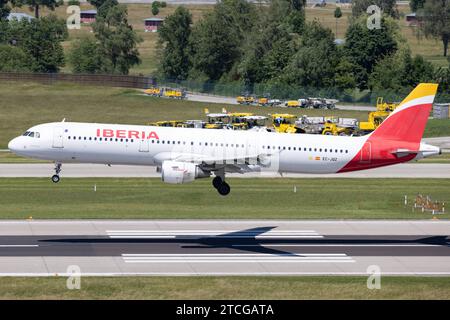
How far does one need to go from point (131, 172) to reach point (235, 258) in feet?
129

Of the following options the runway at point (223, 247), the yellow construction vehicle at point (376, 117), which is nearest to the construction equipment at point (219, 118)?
the yellow construction vehicle at point (376, 117)

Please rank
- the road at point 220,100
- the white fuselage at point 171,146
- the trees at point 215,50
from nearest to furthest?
the white fuselage at point 171,146, the road at point 220,100, the trees at point 215,50

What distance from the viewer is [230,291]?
168 feet

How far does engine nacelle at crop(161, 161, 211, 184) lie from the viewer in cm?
6694

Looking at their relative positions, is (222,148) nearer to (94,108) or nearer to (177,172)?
(177,172)

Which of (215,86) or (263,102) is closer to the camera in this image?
(263,102)

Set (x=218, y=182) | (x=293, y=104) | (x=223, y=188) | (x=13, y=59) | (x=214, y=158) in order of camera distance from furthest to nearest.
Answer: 1. (x=13, y=59)
2. (x=293, y=104)
3. (x=218, y=182)
4. (x=223, y=188)
5. (x=214, y=158)

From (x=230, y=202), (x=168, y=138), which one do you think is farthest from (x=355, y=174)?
(x=168, y=138)

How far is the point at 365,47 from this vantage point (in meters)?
180

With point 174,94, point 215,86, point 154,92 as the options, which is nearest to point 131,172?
point 174,94

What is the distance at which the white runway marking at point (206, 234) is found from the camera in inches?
2655

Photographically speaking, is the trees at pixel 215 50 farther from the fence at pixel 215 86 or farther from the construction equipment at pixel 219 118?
the construction equipment at pixel 219 118

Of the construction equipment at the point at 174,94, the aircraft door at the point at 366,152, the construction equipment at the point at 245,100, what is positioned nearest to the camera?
the aircraft door at the point at 366,152
